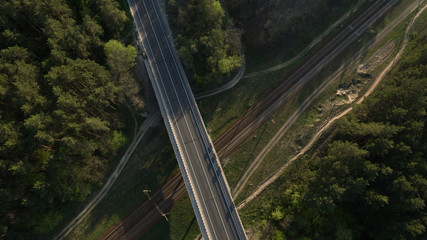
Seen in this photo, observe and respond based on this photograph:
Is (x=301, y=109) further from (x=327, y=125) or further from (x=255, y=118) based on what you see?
(x=255, y=118)

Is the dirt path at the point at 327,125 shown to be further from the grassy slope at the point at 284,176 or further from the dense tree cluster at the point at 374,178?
the dense tree cluster at the point at 374,178

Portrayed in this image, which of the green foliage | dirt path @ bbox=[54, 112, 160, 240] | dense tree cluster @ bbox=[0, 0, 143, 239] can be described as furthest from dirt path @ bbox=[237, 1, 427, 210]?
dense tree cluster @ bbox=[0, 0, 143, 239]

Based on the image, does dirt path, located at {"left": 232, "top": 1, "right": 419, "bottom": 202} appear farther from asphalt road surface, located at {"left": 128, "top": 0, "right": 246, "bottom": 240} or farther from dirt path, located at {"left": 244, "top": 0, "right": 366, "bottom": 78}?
dirt path, located at {"left": 244, "top": 0, "right": 366, "bottom": 78}

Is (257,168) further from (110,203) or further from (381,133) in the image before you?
(110,203)

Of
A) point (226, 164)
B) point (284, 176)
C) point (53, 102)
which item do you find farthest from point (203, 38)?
point (284, 176)

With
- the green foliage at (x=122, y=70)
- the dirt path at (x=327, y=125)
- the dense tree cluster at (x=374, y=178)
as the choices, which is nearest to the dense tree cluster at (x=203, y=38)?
the green foliage at (x=122, y=70)
